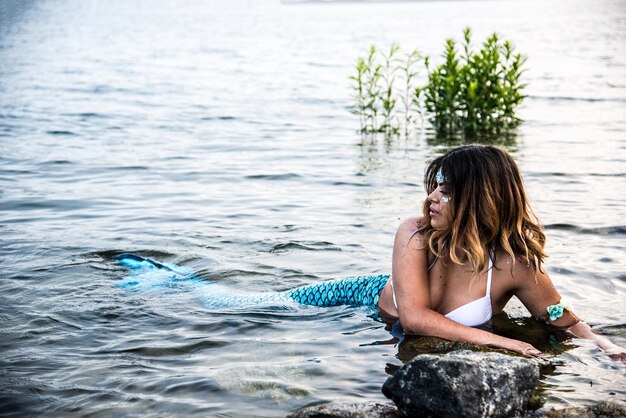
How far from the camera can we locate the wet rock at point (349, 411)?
4016 mm

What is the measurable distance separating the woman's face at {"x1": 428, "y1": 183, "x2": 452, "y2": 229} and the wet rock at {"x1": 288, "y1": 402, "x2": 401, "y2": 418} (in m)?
1.22

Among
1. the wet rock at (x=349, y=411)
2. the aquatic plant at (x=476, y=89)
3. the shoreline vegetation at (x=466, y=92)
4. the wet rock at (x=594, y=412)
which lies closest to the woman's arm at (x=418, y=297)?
the wet rock at (x=594, y=412)

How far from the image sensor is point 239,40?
1822 inches

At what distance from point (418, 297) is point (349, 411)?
1286 mm

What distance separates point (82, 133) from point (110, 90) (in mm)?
7349

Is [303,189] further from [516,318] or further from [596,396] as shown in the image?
[596,396]

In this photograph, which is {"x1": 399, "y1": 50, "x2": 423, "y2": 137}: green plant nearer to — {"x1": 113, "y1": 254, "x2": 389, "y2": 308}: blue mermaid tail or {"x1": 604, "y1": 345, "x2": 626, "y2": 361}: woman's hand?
{"x1": 113, "y1": 254, "x2": 389, "y2": 308}: blue mermaid tail

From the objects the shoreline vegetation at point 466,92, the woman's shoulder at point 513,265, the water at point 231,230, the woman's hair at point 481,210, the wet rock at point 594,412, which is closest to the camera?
the wet rock at point 594,412

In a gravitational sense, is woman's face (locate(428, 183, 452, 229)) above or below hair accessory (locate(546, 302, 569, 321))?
above

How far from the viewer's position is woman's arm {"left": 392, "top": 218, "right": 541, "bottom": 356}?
506 cm

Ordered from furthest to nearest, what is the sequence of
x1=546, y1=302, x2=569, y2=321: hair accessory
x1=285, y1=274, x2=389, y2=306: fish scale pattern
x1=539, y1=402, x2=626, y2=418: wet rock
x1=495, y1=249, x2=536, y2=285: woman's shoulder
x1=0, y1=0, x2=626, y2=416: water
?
x1=285, y1=274, x2=389, y2=306: fish scale pattern, x1=546, y1=302, x2=569, y2=321: hair accessory, x1=495, y1=249, x2=536, y2=285: woman's shoulder, x1=0, y1=0, x2=626, y2=416: water, x1=539, y1=402, x2=626, y2=418: wet rock

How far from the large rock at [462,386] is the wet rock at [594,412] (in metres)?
0.23

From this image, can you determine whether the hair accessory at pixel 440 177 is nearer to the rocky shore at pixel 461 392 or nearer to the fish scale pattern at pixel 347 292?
the rocky shore at pixel 461 392

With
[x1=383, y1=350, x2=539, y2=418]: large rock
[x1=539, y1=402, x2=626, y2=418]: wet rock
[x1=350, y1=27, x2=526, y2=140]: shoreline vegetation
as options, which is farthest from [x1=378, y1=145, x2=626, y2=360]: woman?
[x1=350, y1=27, x2=526, y2=140]: shoreline vegetation
